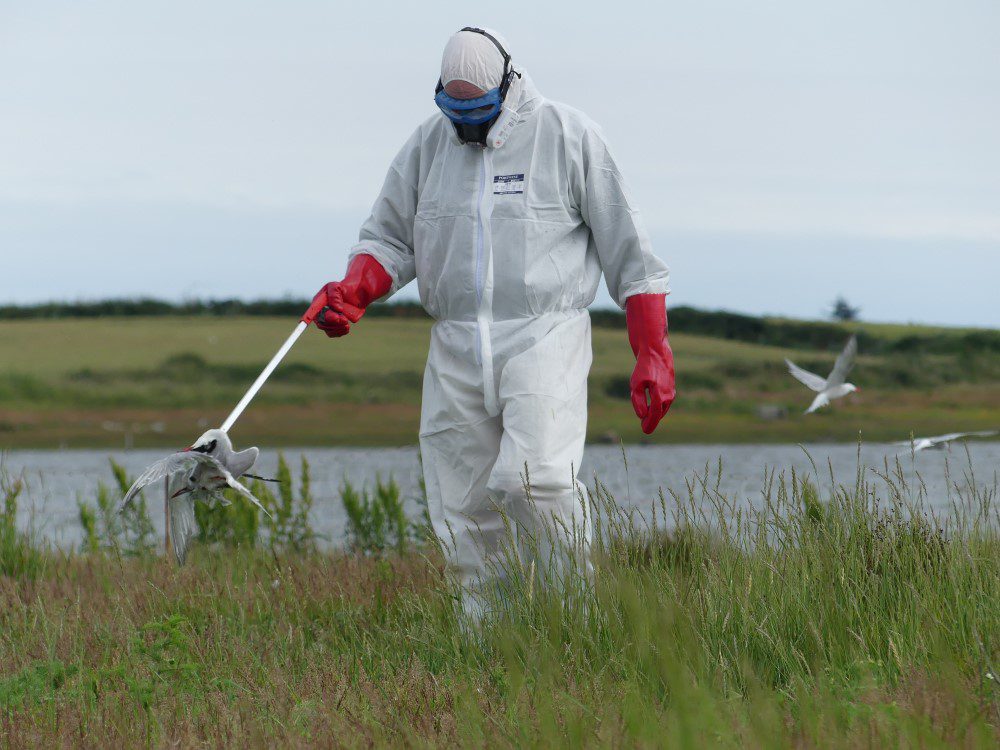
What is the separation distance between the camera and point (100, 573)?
6.20m

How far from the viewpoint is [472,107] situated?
165 inches

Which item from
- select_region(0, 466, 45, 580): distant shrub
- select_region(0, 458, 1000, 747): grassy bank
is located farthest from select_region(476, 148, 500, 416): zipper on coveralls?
select_region(0, 466, 45, 580): distant shrub

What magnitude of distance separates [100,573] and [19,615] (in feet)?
3.02

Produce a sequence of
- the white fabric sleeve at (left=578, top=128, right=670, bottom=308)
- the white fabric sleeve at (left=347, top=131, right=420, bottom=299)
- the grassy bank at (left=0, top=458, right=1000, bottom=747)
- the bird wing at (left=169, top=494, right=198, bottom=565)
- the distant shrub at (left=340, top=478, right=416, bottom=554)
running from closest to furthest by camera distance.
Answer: the grassy bank at (left=0, top=458, right=1000, bottom=747)
the bird wing at (left=169, top=494, right=198, bottom=565)
the white fabric sleeve at (left=578, top=128, right=670, bottom=308)
the white fabric sleeve at (left=347, top=131, right=420, bottom=299)
the distant shrub at (left=340, top=478, right=416, bottom=554)

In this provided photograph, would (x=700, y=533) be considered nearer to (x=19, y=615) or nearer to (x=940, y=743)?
(x=940, y=743)

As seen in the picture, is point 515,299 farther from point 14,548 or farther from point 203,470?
point 14,548

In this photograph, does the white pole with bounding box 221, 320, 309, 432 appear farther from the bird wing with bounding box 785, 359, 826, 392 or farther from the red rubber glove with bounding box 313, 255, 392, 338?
the bird wing with bounding box 785, 359, 826, 392

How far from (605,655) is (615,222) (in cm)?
159

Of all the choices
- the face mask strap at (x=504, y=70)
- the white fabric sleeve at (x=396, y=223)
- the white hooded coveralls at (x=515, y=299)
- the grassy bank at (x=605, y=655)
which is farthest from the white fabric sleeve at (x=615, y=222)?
the grassy bank at (x=605, y=655)

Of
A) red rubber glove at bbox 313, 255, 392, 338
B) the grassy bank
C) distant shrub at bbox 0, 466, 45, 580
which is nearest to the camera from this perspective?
the grassy bank

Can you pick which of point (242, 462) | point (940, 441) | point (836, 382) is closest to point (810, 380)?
point (836, 382)

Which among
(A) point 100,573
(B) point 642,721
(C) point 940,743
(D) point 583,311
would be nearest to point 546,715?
(B) point 642,721

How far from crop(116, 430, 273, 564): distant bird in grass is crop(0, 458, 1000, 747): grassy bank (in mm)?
418

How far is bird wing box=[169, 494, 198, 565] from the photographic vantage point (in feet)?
13.5
